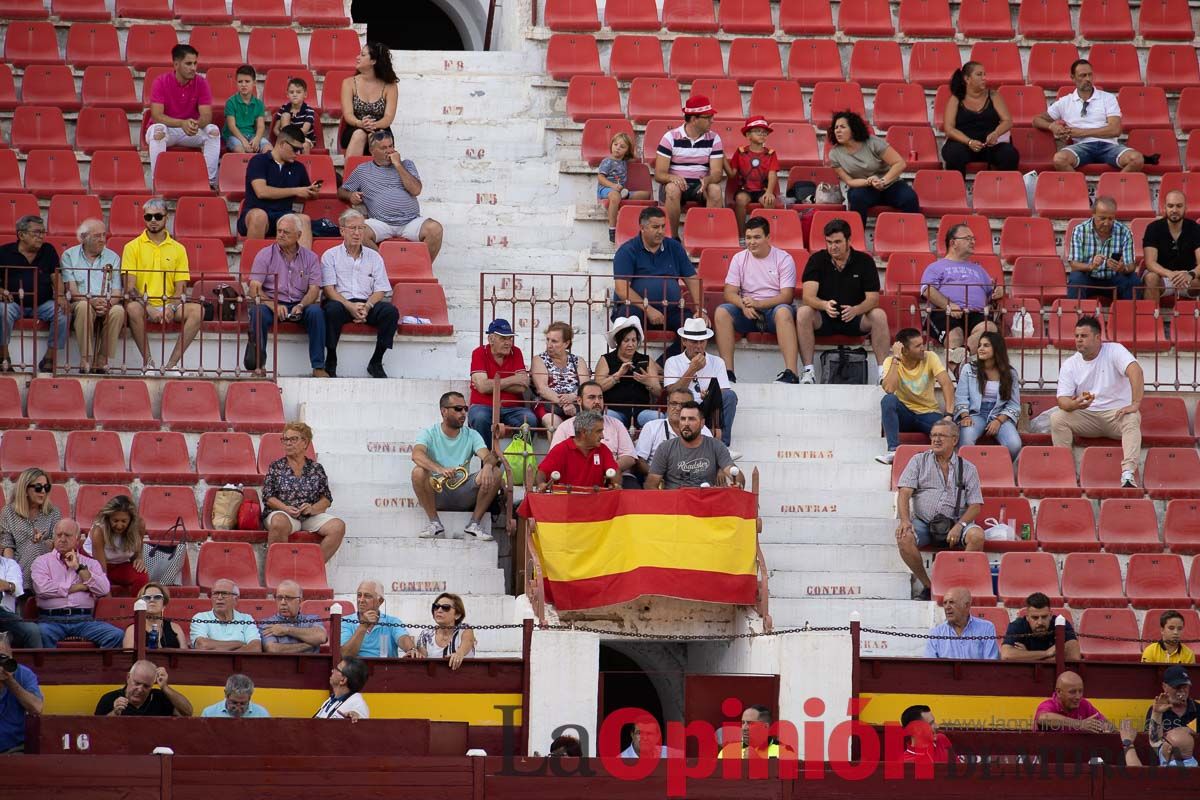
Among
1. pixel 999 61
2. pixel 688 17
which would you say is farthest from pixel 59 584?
pixel 999 61

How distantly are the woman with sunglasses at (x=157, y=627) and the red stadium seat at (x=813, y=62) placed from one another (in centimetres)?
992

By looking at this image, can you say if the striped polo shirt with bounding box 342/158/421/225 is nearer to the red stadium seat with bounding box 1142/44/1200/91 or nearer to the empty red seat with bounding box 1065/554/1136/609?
the empty red seat with bounding box 1065/554/1136/609

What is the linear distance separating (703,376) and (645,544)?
2.51 m

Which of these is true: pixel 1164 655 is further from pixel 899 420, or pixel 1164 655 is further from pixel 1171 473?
pixel 899 420

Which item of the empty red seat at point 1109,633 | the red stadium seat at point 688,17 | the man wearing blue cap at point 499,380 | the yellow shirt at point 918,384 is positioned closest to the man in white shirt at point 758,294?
the yellow shirt at point 918,384

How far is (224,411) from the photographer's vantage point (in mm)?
17281

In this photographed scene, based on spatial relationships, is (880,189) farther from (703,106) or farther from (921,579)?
(921,579)

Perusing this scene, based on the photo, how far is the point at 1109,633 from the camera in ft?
52.6

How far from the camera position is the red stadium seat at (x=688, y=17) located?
885 inches

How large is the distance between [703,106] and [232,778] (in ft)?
28.8

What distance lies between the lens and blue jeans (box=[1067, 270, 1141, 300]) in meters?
19.6

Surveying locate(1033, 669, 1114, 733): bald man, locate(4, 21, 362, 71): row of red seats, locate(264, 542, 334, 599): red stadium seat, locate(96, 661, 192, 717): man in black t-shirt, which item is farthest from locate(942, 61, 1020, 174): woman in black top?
locate(96, 661, 192, 717): man in black t-shirt

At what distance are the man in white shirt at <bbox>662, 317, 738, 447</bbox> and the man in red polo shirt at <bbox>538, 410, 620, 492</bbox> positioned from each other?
1.19m

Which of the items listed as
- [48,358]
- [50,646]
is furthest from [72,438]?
[50,646]
